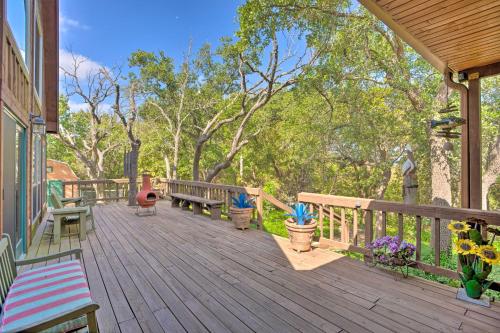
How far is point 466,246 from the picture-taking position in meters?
2.43

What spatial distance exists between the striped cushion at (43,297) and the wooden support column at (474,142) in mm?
4193

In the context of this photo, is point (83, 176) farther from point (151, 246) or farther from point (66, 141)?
point (151, 246)

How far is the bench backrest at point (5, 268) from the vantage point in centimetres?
175

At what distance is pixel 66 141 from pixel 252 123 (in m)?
10.4

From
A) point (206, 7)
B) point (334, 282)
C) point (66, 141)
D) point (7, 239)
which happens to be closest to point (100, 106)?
point (66, 141)

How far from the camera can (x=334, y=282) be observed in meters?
2.82

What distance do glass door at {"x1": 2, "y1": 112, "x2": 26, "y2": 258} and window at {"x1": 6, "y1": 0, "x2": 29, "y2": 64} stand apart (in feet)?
4.06

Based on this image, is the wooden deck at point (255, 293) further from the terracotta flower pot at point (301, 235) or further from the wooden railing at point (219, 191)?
the wooden railing at point (219, 191)

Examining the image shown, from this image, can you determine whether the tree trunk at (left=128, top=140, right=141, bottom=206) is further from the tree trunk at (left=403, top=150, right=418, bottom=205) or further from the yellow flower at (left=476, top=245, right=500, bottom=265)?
the yellow flower at (left=476, top=245, right=500, bottom=265)

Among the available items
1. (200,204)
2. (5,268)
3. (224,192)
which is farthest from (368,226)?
(200,204)

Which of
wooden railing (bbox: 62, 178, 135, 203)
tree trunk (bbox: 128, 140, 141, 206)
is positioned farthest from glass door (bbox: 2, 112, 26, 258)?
tree trunk (bbox: 128, 140, 141, 206)

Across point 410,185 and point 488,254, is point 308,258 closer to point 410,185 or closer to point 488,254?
point 410,185

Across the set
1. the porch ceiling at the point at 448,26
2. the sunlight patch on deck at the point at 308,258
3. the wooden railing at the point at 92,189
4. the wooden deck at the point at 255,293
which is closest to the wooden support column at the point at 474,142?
the porch ceiling at the point at 448,26

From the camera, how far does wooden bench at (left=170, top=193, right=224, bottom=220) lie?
6.24 meters
